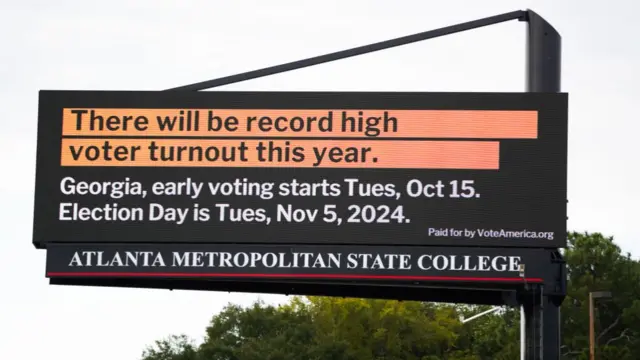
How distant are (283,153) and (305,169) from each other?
1.02 feet

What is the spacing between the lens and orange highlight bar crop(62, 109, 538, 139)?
727 inches

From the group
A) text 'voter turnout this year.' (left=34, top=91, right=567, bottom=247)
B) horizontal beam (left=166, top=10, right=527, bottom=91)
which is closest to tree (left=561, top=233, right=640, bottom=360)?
horizontal beam (left=166, top=10, right=527, bottom=91)

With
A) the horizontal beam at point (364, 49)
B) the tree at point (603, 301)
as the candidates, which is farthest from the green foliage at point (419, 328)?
the horizontal beam at point (364, 49)

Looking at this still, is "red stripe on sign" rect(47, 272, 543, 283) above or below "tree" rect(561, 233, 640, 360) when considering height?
below

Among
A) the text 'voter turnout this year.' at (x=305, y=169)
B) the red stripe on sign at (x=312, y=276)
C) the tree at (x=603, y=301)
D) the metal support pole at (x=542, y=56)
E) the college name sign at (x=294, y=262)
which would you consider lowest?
the red stripe on sign at (x=312, y=276)

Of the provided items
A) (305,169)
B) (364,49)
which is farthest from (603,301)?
(305,169)

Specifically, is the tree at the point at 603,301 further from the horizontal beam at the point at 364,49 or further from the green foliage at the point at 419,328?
the horizontal beam at the point at 364,49

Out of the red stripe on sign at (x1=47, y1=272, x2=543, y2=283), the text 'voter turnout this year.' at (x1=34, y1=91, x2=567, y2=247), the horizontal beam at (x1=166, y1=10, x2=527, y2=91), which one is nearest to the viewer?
the red stripe on sign at (x1=47, y1=272, x2=543, y2=283)

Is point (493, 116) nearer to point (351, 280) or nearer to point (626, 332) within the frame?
point (351, 280)

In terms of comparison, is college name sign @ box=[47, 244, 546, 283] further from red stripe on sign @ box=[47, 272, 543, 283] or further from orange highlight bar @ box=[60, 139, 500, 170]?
orange highlight bar @ box=[60, 139, 500, 170]

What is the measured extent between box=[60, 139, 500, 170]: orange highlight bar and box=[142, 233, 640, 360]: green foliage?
2048 inches

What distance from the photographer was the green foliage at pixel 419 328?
71.5 metres

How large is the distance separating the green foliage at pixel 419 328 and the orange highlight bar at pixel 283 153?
52017mm

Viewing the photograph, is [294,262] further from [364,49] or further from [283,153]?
[364,49]
